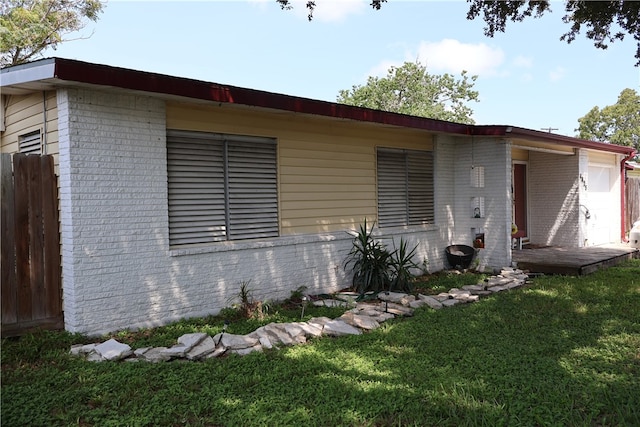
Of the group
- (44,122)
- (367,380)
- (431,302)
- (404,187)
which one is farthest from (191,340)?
(404,187)

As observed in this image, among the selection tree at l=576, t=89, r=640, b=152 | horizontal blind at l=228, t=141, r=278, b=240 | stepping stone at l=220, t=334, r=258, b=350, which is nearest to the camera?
stepping stone at l=220, t=334, r=258, b=350

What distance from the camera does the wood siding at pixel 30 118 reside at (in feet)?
17.5

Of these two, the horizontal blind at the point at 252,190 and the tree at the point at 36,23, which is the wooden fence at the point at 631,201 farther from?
the tree at the point at 36,23

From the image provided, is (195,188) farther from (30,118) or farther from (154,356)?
(154,356)

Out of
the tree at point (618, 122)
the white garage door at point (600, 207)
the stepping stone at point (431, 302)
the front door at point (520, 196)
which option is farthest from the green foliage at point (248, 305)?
the tree at point (618, 122)

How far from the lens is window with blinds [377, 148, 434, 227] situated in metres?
9.08

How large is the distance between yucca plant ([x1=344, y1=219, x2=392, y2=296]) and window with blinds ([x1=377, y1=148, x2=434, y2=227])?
98 cm

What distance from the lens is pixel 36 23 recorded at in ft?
54.6

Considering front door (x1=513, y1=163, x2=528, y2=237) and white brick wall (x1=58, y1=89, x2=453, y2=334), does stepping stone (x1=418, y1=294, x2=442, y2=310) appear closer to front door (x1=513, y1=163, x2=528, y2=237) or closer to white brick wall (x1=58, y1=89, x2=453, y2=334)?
white brick wall (x1=58, y1=89, x2=453, y2=334)

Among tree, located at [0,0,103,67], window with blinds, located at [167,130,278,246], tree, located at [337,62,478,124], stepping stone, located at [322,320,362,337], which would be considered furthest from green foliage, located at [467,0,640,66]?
tree, located at [337,62,478,124]

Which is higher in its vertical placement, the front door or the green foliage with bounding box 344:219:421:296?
the front door

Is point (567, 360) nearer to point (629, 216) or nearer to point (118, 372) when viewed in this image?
point (118, 372)

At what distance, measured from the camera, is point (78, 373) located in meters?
4.12

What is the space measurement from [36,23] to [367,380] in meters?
18.2
